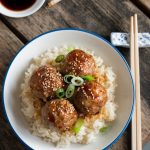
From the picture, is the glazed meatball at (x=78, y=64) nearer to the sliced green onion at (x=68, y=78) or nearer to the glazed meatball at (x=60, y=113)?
the sliced green onion at (x=68, y=78)

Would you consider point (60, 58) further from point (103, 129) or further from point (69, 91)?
point (103, 129)

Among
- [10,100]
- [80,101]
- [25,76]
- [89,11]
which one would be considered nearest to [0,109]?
[10,100]

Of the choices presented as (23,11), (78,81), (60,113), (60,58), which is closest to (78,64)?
(78,81)

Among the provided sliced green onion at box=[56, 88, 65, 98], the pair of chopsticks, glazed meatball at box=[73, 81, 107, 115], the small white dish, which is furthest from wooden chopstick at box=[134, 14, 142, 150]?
the small white dish

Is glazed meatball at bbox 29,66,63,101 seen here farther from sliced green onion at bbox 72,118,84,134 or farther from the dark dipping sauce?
the dark dipping sauce

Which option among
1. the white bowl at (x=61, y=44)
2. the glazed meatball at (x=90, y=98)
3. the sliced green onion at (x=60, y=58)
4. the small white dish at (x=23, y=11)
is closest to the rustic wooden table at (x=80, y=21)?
the small white dish at (x=23, y=11)

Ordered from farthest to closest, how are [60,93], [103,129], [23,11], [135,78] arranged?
[23,11], [135,78], [103,129], [60,93]

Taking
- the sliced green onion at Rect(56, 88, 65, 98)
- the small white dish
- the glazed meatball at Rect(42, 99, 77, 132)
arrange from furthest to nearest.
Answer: the small white dish, the sliced green onion at Rect(56, 88, 65, 98), the glazed meatball at Rect(42, 99, 77, 132)
